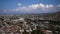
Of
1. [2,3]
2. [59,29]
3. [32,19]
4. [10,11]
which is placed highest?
[2,3]

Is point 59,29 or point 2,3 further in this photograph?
point 2,3

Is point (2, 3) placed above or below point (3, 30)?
above

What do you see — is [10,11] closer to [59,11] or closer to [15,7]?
[15,7]

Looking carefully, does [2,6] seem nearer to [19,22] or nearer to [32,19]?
[19,22]

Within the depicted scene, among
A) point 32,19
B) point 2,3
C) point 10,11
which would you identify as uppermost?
point 2,3

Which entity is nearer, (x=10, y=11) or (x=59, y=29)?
(x=59, y=29)

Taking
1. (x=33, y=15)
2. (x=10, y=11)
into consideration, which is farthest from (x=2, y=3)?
(x=33, y=15)

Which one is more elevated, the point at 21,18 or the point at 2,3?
the point at 2,3

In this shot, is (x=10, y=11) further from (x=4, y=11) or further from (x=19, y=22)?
(x=19, y=22)

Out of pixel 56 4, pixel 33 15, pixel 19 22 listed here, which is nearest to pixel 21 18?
pixel 19 22
